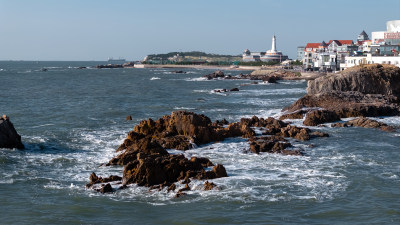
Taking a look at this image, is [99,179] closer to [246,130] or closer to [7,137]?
[7,137]

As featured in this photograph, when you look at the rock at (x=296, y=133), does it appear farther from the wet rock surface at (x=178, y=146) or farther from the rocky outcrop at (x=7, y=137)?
the rocky outcrop at (x=7, y=137)

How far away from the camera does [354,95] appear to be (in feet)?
133

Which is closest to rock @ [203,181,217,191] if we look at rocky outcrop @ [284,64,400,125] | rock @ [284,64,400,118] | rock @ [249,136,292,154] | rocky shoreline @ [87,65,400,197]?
rocky shoreline @ [87,65,400,197]

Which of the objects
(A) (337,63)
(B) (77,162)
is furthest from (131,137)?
(A) (337,63)

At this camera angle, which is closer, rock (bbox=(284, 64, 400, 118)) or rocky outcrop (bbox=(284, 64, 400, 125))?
rocky outcrop (bbox=(284, 64, 400, 125))

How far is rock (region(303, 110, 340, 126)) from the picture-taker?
112ft

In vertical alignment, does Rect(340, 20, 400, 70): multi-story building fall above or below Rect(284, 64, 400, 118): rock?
above

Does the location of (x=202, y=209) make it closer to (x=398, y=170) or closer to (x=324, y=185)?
(x=324, y=185)

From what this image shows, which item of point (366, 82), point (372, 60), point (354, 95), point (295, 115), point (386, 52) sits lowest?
point (295, 115)

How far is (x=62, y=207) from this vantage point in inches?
689

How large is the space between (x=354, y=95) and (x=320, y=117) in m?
7.47

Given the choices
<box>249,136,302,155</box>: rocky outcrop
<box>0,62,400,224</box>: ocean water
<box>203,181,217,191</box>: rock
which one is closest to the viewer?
<box>0,62,400,224</box>: ocean water

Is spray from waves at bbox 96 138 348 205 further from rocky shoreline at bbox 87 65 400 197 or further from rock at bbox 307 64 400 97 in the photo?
rock at bbox 307 64 400 97

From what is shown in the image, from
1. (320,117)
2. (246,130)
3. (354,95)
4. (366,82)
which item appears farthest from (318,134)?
(366,82)
